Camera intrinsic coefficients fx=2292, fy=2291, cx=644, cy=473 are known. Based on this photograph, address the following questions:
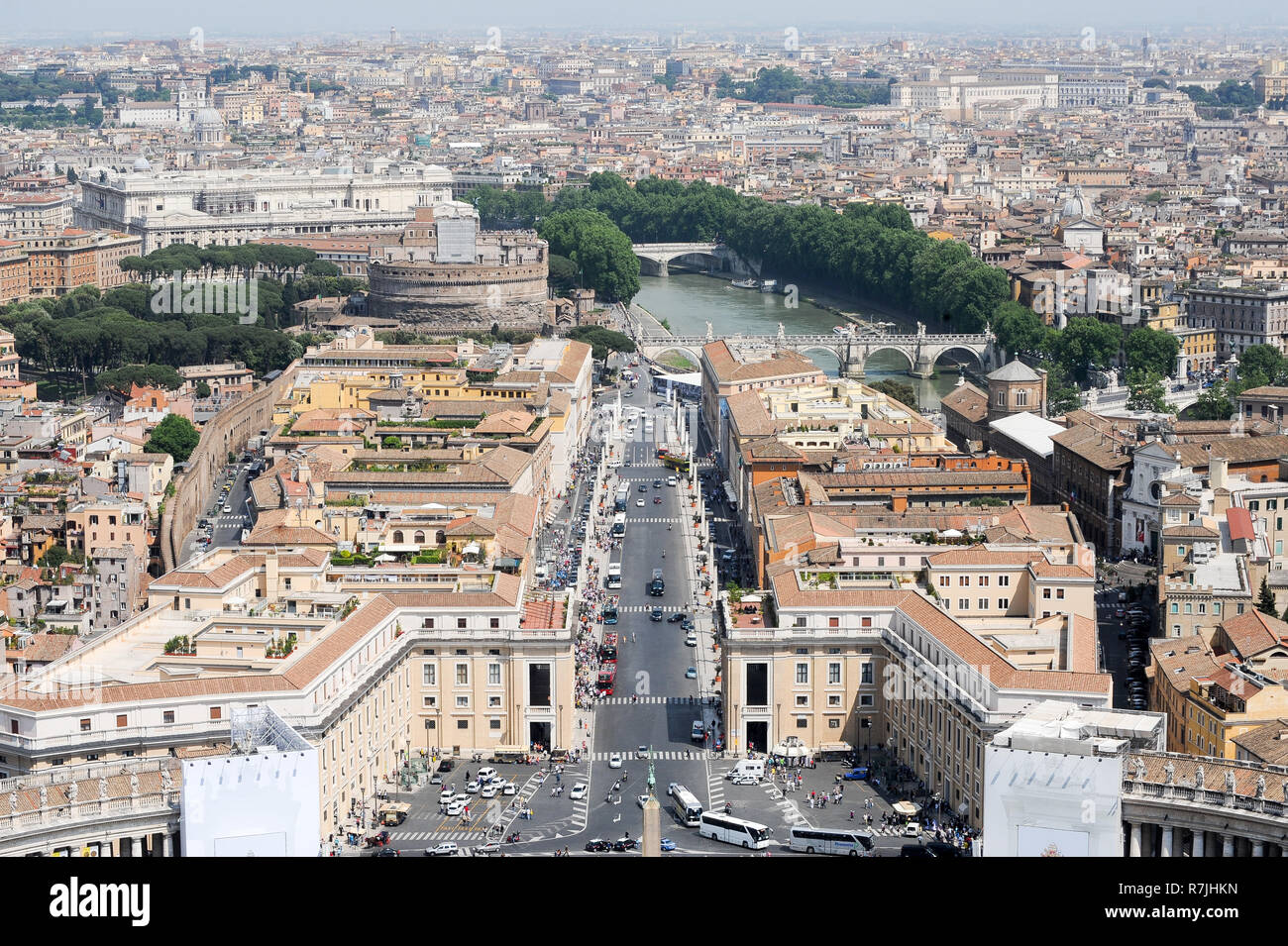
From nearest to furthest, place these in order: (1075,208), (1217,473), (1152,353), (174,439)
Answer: (1217,473)
(174,439)
(1152,353)
(1075,208)

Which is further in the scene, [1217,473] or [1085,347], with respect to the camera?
[1085,347]

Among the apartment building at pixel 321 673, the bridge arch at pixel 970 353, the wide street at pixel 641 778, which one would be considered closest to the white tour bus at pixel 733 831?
the wide street at pixel 641 778

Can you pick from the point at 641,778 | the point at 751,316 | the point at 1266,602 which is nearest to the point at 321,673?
the point at 641,778

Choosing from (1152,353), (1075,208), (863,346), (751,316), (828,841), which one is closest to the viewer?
(828,841)

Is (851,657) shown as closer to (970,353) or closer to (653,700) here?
(653,700)

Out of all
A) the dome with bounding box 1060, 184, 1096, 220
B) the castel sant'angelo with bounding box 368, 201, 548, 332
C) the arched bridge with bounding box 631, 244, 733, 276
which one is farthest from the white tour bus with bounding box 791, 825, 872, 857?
the arched bridge with bounding box 631, 244, 733, 276

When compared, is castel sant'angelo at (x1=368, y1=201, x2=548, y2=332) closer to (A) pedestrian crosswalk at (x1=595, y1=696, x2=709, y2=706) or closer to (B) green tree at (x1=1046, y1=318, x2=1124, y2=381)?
(B) green tree at (x1=1046, y1=318, x2=1124, y2=381)
